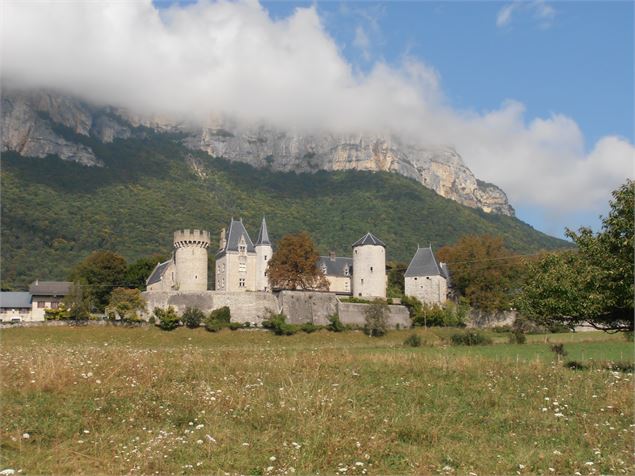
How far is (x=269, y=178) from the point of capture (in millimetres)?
138750

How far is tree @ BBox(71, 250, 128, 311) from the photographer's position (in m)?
69.9

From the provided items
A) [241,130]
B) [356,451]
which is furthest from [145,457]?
[241,130]

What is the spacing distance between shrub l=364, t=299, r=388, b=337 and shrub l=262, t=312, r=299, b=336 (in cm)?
666

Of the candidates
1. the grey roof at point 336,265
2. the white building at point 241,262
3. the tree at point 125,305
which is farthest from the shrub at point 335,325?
the tree at point 125,305

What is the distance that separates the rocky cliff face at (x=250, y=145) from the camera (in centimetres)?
11619

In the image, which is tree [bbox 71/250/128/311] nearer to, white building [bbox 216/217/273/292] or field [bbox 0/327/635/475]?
white building [bbox 216/217/273/292]

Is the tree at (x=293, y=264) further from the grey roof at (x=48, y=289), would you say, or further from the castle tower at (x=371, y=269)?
the grey roof at (x=48, y=289)

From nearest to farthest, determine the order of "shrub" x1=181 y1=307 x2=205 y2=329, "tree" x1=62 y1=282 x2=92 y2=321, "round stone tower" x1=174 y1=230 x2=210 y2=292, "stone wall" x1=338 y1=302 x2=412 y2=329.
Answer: "shrub" x1=181 y1=307 x2=205 y2=329
"tree" x1=62 y1=282 x2=92 y2=321
"stone wall" x1=338 y1=302 x2=412 y2=329
"round stone tower" x1=174 y1=230 x2=210 y2=292

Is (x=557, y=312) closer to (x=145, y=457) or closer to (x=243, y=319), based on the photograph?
(x=145, y=457)

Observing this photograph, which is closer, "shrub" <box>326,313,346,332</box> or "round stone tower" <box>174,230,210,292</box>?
"shrub" <box>326,313,346,332</box>

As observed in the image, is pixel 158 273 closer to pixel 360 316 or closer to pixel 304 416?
pixel 360 316

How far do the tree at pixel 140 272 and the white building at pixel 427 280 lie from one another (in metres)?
29.3

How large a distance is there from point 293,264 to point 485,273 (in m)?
20.9

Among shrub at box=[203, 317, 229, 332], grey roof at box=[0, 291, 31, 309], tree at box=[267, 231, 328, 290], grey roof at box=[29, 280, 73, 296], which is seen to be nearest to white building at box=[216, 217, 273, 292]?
tree at box=[267, 231, 328, 290]
